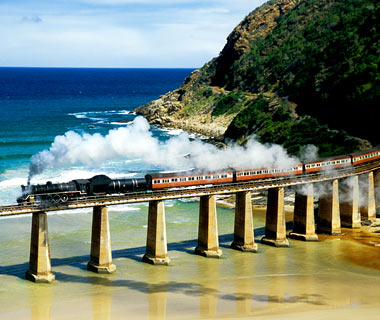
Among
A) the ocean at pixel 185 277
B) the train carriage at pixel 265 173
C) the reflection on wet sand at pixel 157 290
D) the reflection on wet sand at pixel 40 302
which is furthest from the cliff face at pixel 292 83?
the reflection on wet sand at pixel 40 302

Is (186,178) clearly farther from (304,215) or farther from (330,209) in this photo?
(330,209)

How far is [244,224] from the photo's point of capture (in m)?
64.1

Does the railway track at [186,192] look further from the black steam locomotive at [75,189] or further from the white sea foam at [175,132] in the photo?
the white sea foam at [175,132]

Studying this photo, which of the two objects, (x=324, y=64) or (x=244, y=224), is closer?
(x=244, y=224)

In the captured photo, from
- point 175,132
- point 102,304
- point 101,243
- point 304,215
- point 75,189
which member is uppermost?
point 175,132

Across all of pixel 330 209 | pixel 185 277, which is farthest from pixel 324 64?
pixel 185 277

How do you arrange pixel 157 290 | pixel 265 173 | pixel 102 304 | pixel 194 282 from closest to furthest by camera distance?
pixel 102 304, pixel 157 290, pixel 194 282, pixel 265 173

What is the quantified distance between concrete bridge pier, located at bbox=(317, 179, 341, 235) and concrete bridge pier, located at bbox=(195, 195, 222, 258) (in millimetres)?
16175

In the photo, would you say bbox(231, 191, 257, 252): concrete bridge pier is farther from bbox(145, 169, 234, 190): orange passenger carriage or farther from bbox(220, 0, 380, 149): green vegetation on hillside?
bbox(220, 0, 380, 149): green vegetation on hillside

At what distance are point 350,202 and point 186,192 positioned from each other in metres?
24.2

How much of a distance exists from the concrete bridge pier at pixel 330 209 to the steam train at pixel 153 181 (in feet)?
7.90

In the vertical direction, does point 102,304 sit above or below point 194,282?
below

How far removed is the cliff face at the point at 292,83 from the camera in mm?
112000

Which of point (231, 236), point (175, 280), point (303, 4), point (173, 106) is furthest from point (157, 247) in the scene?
point (303, 4)
